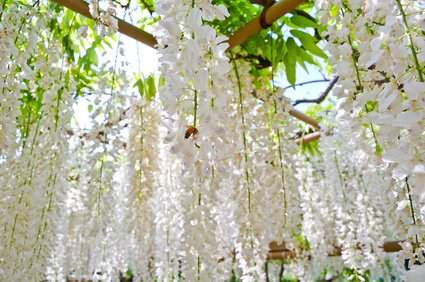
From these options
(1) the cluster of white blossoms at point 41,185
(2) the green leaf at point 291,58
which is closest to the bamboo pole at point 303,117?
(2) the green leaf at point 291,58

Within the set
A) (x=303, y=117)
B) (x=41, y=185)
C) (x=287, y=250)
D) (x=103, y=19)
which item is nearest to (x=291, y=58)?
(x=103, y=19)

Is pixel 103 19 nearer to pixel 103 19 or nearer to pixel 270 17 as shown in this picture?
pixel 103 19

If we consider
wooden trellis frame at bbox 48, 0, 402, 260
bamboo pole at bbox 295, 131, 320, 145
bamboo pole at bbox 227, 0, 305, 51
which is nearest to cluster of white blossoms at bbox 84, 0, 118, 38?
wooden trellis frame at bbox 48, 0, 402, 260

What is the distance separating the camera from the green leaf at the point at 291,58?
2242 mm

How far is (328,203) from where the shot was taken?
18.3 ft

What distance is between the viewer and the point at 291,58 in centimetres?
226

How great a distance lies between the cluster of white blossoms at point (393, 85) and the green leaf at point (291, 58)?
79cm

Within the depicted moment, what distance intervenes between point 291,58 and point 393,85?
4.68 feet

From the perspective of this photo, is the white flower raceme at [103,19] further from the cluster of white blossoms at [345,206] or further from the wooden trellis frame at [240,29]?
the cluster of white blossoms at [345,206]

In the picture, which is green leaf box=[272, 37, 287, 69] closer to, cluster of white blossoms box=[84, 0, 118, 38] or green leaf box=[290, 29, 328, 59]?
green leaf box=[290, 29, 328, 59]

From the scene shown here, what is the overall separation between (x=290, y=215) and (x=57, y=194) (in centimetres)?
154

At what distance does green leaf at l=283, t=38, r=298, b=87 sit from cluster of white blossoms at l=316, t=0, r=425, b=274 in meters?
0.79

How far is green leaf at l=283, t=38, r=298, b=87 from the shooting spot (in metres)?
2.24

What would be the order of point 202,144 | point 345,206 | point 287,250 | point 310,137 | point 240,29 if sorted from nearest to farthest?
point 202,144, point 240,29, point 310,137, point 345,206, point 287,250
